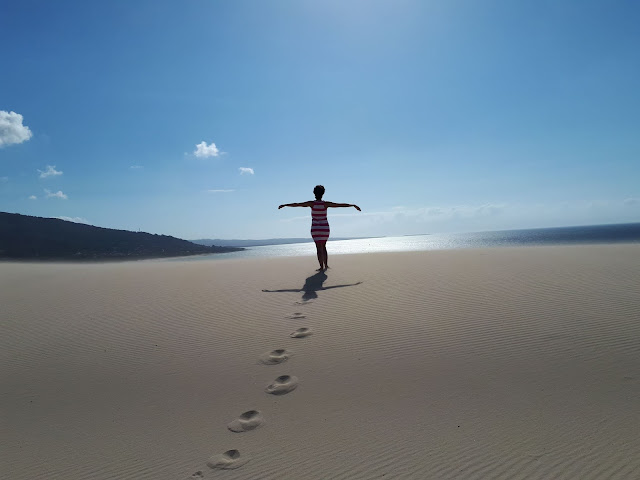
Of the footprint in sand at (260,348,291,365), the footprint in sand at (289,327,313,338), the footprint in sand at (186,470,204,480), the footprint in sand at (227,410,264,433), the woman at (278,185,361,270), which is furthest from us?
the woman at (278,185,361,270)

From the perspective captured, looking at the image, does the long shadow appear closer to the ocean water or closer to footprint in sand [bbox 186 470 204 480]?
footprint in sand [bbox 186 470 204 480]

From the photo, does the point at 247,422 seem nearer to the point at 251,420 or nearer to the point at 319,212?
the point at 251,420

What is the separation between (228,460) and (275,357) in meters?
2.02

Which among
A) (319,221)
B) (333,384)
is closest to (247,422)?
(333,384)

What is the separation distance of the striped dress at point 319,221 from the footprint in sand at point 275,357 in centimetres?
492

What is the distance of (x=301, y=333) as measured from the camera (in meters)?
5.82

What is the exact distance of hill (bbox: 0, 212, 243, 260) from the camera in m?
33.3

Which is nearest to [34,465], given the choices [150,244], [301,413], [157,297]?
[301,413]

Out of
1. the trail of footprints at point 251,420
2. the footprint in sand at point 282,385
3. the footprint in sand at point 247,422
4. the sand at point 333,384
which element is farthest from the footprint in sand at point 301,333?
the footprint in sand at point 247,422

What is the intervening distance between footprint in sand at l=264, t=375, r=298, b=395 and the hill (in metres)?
33.7

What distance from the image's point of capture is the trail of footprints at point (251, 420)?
2990 millimetres

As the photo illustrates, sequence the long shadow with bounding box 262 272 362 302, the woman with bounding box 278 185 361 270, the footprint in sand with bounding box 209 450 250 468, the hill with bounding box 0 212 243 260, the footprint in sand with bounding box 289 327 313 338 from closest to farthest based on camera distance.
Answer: the footprint in sand with bounding box 209 450 250 468, the footprint in sand with bounding box 289 327 313 338, the long shadow with bounding box 262 272 362 302, the woman with bounding box 278 185 361 270, the hill with bounding box 0 212 243 260

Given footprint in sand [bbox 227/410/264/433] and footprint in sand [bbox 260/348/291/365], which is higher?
footprint in sand [bbox 260/348/291/365]

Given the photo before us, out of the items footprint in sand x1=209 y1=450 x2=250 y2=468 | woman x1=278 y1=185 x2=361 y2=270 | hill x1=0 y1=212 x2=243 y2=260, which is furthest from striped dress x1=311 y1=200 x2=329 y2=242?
hill x1=0 y1=212 x2=243 y2=260
